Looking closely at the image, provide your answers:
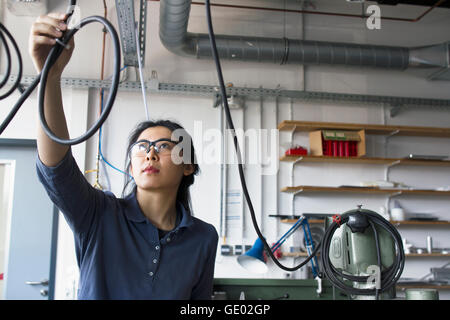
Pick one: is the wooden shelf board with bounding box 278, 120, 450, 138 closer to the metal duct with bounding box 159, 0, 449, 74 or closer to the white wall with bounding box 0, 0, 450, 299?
the white wall with bounding box 0, 0, 450, 299

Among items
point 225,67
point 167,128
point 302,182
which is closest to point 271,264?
point 302,182

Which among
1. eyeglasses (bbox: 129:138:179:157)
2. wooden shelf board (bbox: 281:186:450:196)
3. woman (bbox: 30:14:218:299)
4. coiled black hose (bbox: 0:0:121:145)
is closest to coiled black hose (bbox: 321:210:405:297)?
woman (bbox: 30:14:218:299)

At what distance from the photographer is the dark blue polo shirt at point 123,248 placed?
0.81 metres

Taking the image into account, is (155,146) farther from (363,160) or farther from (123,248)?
(363,160)

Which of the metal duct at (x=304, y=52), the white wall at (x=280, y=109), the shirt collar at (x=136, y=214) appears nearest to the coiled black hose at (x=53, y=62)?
the shirt collar at (x=136, y=214)

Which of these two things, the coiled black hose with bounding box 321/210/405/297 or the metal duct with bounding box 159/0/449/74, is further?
the metal duct with bounding box 159/0/449/74

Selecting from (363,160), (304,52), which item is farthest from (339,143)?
(304,52)

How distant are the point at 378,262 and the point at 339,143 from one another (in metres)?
2.81

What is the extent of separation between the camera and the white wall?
11.4ft

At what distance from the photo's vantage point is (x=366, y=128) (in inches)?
138

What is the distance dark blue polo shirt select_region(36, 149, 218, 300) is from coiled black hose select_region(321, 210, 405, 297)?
0.28 meters

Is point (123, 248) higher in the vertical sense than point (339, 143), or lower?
lower

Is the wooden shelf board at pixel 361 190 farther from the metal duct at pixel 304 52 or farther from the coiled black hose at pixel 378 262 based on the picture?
the coiled black hose at pixel 378 262

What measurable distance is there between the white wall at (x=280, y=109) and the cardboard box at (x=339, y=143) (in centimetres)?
22
